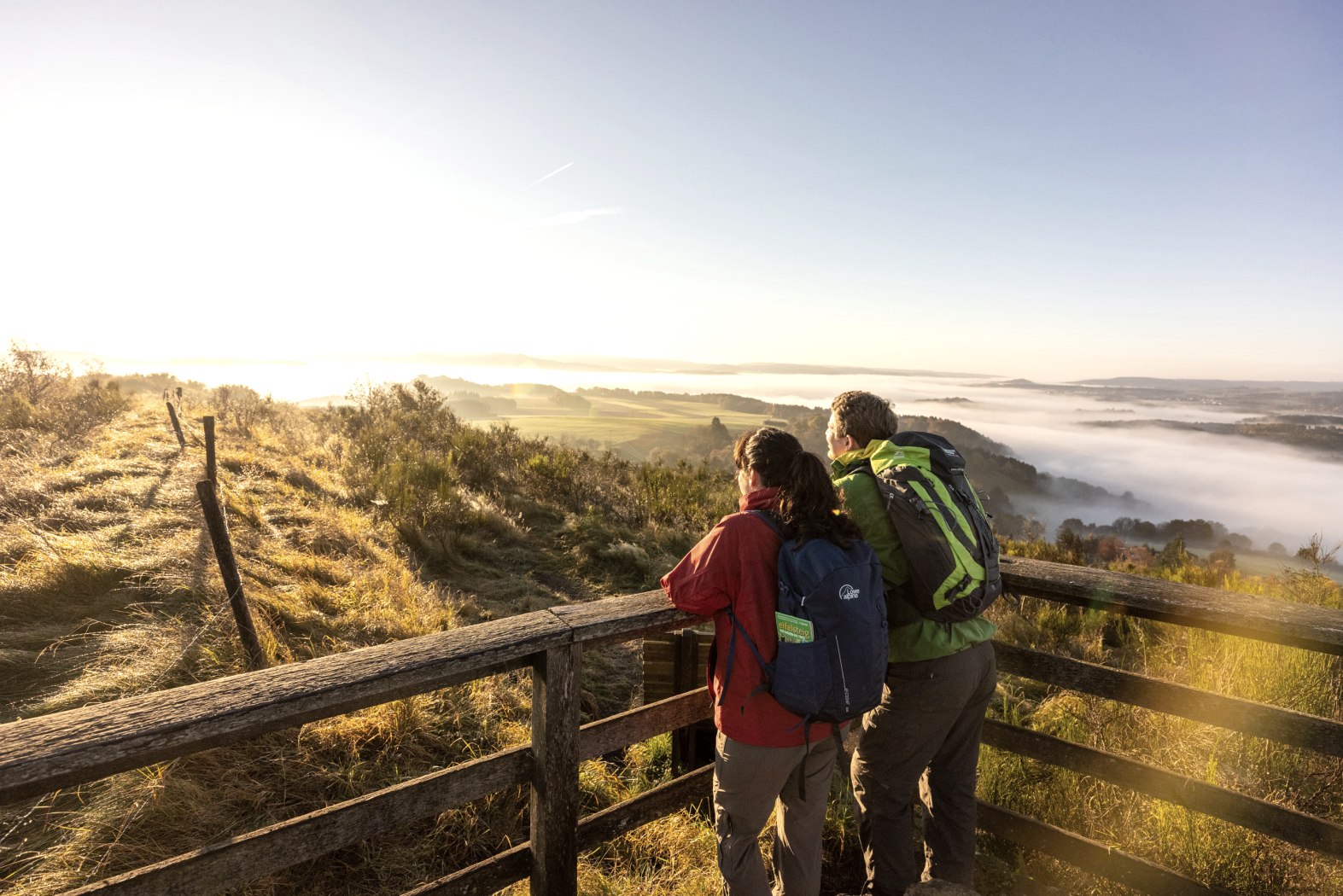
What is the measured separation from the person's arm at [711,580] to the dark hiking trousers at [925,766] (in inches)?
33.0

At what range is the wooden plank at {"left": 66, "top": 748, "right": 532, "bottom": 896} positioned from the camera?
4.88ft

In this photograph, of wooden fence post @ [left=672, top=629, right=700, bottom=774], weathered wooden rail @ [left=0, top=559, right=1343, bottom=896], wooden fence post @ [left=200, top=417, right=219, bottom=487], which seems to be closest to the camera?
weathered wooden rail @ [left=0, top=559, right=1343, bottom=896]

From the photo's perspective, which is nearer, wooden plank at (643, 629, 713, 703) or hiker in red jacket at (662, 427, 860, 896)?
hiker in red jacket at (662, 427, 860, 896)

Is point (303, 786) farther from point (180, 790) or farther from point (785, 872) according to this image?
point (785, 872)

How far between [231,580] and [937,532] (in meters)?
5.40

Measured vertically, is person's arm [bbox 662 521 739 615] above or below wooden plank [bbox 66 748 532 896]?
above

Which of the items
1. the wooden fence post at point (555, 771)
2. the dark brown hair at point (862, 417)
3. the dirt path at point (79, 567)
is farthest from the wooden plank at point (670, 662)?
the dirt path at point (79, 567)

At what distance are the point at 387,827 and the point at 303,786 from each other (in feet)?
8.73

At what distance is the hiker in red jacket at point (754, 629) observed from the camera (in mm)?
1982

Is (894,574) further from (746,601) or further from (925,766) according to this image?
(925,766)

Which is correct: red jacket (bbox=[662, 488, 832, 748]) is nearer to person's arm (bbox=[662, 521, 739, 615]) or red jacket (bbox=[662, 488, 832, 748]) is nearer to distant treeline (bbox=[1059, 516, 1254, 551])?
person's arm (bbox=[662, 521, 739, 615])

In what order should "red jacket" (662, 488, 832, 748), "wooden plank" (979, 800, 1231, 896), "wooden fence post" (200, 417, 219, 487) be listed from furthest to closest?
"wooden fence post" (200, 417, 219, 487), "wooden plank" (979, 800, 1231, 896), "red jacket" (662, 488, 832, 748)

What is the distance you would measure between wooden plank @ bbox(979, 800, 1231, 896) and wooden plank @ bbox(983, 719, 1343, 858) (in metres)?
0.31

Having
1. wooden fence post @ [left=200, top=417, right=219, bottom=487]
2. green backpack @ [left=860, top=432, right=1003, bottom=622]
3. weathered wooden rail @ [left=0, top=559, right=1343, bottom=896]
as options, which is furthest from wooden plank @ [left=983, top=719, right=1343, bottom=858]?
wooden fence post @ [left=200, top=417, right=219, bottom=487]
